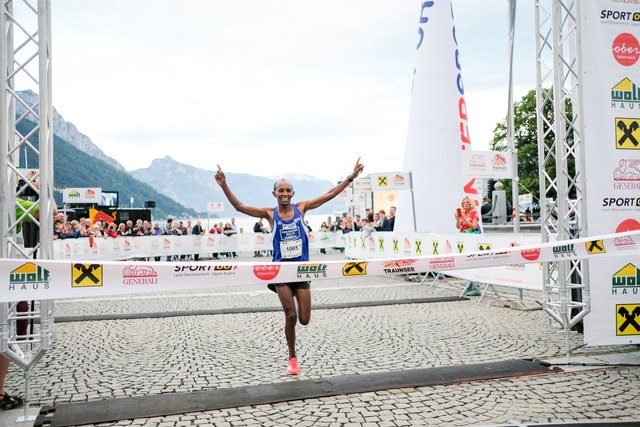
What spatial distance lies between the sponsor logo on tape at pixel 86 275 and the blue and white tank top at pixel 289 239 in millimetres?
2026

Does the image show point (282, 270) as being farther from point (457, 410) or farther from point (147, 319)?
point (147, 319)

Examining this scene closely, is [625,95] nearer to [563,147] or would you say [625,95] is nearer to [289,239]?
[563,147]

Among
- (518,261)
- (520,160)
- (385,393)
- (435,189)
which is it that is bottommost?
(385,393)

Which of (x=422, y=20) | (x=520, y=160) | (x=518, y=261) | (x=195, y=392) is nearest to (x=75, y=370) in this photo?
(x=195, y=392)

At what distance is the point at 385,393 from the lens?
5.11 meters

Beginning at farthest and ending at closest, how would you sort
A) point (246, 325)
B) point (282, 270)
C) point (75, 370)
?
point (246, 325)
point (75, 370)
point (282, 270)

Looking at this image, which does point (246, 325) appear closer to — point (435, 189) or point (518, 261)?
point (518, 261)

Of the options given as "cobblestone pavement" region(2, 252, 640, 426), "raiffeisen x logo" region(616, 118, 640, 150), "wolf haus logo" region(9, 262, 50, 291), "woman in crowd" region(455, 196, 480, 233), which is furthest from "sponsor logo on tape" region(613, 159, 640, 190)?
"wolf haus logo" region(9, 262, 50, 291)

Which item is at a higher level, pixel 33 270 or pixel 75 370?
pixel 33 270

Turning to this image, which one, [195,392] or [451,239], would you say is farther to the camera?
[451,239]

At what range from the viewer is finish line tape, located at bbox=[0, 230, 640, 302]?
175 inches

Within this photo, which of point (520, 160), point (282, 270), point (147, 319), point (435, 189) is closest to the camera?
point (282, 270)

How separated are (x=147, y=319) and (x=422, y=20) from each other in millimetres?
11803

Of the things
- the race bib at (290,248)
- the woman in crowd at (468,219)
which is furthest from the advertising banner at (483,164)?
the race bib at (290,248)
